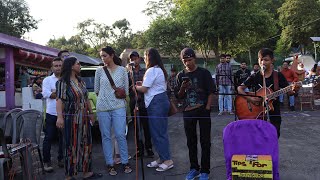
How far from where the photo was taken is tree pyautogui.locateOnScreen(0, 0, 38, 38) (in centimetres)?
A: 3366

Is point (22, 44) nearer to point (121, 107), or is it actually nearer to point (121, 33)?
point (121, 107)

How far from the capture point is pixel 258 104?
16.4 feet

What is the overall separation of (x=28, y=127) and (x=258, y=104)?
3349 millimetres

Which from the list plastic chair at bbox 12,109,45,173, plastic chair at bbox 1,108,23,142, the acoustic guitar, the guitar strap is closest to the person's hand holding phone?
the acoustic guitar

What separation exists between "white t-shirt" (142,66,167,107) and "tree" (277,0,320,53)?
104 feet

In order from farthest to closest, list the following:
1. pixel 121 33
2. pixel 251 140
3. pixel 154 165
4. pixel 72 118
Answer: pixel 121 33
pixel 154 165
pixel 72 118
pixel 251 140

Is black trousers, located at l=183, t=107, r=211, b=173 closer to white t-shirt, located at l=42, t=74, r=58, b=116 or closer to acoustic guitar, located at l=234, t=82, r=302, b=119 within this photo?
acoustic guitar, located at l=234, t=82, r=302, b=119

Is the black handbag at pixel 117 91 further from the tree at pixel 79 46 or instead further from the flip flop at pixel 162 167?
the tree at pixel 79 46

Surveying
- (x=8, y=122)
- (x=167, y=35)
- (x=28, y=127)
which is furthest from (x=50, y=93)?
(x=167, y=35)

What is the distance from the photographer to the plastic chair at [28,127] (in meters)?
5.26

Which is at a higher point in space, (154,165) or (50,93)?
(50,93)

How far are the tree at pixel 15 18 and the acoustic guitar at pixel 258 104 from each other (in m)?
31.3

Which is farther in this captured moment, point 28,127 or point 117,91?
point 28,127

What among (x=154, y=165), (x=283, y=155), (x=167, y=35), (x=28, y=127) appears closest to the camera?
(x=28, y=127)
